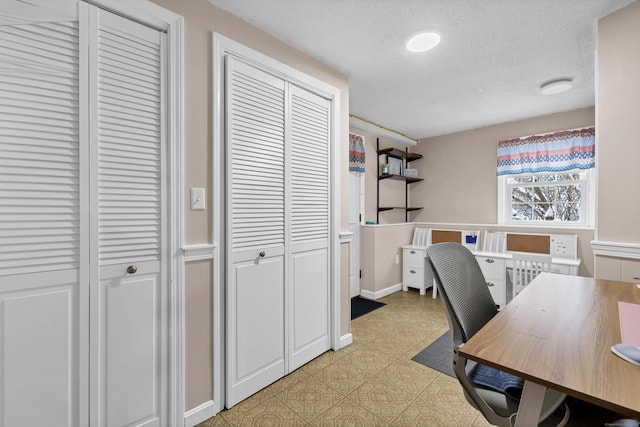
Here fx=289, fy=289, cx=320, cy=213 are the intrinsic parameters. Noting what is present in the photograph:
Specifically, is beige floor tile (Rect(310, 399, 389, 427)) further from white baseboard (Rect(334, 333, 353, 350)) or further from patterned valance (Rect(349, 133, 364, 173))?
patterned valance (Rect(349, 133, 364, 173))

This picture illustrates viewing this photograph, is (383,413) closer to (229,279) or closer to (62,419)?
(229,279)

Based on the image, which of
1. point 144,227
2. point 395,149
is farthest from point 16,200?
point 395,149

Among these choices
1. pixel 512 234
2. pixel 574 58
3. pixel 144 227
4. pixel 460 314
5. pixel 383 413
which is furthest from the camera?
pixel 512 234

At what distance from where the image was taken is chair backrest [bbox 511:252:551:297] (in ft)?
9.31

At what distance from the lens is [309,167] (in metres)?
2.24

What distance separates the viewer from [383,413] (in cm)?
171

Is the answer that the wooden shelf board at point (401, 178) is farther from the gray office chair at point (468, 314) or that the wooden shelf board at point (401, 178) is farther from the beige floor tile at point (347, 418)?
the beige floor tile at point (347, 418)

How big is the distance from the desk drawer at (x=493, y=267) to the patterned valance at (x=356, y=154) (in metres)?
1.88

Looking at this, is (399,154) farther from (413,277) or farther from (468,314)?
(468,314)

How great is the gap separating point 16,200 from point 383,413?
2100mm

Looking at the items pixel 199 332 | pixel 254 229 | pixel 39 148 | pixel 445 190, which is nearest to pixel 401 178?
pixel 445 190

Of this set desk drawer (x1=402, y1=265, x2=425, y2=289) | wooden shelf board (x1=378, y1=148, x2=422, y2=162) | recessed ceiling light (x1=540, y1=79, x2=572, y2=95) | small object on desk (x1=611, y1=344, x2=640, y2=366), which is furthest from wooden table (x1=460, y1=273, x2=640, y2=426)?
wooden shelf board (x1=378, y1=148, x2=422, y2=162)

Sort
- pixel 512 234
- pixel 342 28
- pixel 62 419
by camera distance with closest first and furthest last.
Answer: pixel 62 419, pixel 342 28, pixel 512 234

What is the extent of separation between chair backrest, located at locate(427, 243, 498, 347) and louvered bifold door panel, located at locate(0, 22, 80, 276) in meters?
1.59
